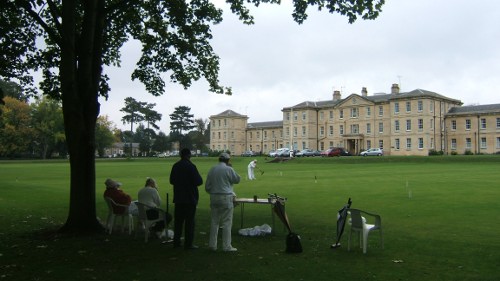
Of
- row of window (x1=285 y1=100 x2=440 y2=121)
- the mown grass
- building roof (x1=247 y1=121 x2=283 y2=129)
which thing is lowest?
the mown grass

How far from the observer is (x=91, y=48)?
11.6 m

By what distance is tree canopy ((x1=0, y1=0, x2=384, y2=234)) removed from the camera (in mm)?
11359

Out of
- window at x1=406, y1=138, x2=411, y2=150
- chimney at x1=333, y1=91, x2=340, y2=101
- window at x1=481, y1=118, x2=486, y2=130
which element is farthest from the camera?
chimney at x1=333, y1=91, x2=340, y2=101

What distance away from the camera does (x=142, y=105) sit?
122m

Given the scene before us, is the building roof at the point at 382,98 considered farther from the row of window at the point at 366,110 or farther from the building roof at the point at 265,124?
the building roof at the point at 265,124

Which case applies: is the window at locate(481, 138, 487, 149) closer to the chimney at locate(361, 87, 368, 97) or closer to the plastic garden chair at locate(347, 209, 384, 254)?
the chimney at locate(361, 87, 368, 97)

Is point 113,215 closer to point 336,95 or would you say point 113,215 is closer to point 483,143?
point 483,143

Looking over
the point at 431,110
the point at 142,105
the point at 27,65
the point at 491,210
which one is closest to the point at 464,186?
the point at 491,210

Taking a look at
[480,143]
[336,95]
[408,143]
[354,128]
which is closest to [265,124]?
[336,95]

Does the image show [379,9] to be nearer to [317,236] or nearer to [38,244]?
[317,236]

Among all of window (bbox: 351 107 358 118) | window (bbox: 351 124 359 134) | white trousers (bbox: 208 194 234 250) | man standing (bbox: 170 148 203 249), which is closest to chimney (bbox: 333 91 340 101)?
window (bbox: 351 107 358 118)

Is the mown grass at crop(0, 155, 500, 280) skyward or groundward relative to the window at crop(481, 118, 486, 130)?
groundward

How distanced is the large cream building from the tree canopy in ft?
249

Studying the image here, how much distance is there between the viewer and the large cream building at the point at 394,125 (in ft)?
274
